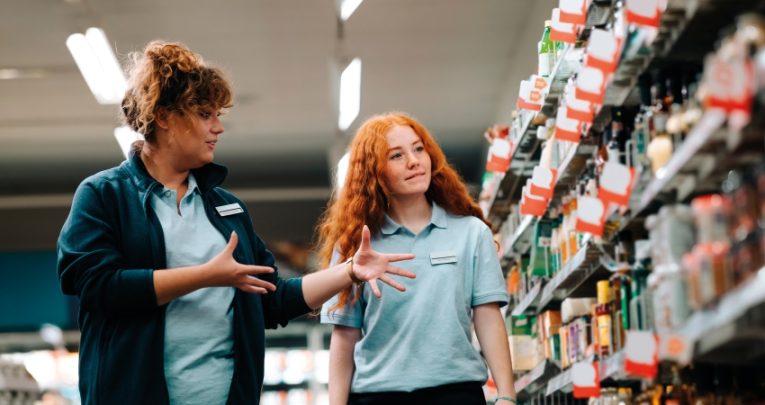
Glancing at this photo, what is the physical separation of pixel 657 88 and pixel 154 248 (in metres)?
1.42

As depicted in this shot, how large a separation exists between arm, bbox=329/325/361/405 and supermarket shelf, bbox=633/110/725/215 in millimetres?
1050

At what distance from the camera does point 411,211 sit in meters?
3.76

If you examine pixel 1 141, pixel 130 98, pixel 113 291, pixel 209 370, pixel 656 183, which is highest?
pixel 1 141

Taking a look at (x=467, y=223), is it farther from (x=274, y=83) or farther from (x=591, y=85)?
(x=274, y=83)

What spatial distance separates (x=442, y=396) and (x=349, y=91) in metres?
5.49

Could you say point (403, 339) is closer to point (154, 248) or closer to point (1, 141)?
point (154, 248)

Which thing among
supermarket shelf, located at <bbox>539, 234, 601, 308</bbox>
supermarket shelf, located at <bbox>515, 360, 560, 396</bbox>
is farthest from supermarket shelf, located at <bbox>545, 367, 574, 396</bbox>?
supermarket shelf, located at <bbox>539, 234, 601, 308</bbox>

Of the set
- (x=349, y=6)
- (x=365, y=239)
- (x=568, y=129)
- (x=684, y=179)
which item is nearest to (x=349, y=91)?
(x=349, y=6)

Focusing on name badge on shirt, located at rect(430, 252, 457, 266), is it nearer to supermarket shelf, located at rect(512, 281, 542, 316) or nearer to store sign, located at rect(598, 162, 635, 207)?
store sign, located at rect(598, 162, 635, 207)

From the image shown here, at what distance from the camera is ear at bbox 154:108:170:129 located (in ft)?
10.2

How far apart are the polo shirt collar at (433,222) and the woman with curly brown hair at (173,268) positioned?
18.0 inches

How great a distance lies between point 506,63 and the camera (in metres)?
9.80

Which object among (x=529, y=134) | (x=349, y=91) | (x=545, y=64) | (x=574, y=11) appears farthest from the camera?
(x=349, y=91)

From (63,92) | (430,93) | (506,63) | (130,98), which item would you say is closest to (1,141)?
(63,92)
